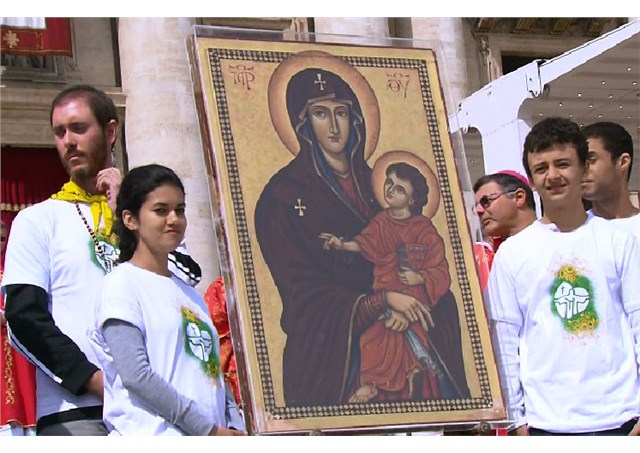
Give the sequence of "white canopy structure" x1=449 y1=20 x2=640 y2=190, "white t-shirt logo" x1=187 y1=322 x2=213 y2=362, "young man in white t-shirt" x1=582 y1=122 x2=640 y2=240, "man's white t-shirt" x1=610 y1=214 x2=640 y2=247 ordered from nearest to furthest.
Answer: "white t-shirt logo" x1=187 y1=322 x2=213 y2=362, "man's white t-shirt" x1=610 y1=214 x2=640 y2=247, "young man in white t-shirt" x1=582 y1=122 x2=640 y2=240, "white canopy structure" x1=449 y1=20 x2=640 y2=190

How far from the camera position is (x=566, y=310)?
4.39 meters

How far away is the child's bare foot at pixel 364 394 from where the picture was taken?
152 inches

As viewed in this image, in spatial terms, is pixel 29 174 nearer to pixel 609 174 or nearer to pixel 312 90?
pixel 609 174

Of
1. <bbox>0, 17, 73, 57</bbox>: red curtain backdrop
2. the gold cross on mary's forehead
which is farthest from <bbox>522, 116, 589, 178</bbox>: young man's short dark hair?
<bbox>0, 17, 73, 57</bbox>: red curtain backdrop

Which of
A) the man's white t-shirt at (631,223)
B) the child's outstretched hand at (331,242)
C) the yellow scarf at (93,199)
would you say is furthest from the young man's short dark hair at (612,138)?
the yellow scarf at (93,199)

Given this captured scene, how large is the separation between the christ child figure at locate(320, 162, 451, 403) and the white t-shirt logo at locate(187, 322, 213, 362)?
426 millimetres

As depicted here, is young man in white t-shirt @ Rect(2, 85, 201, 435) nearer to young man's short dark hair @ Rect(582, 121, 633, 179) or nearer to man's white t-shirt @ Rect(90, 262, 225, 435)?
man's white t-shirt @ Rect(90, 262, 225, 435)

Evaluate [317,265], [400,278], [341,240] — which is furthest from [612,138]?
[317,265]

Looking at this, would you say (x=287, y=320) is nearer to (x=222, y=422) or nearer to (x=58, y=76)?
(x=222, y=422)

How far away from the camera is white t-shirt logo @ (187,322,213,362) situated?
12.9ft

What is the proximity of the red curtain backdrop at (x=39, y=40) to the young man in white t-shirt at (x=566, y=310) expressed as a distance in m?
12.9

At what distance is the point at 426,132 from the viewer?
4258 millimetres

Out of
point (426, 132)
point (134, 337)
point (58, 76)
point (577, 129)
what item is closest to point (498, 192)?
point (577, 129)

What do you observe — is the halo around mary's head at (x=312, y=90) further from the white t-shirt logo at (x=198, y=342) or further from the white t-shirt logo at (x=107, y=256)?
the white t-shirt logo at (x=107, y=256)
